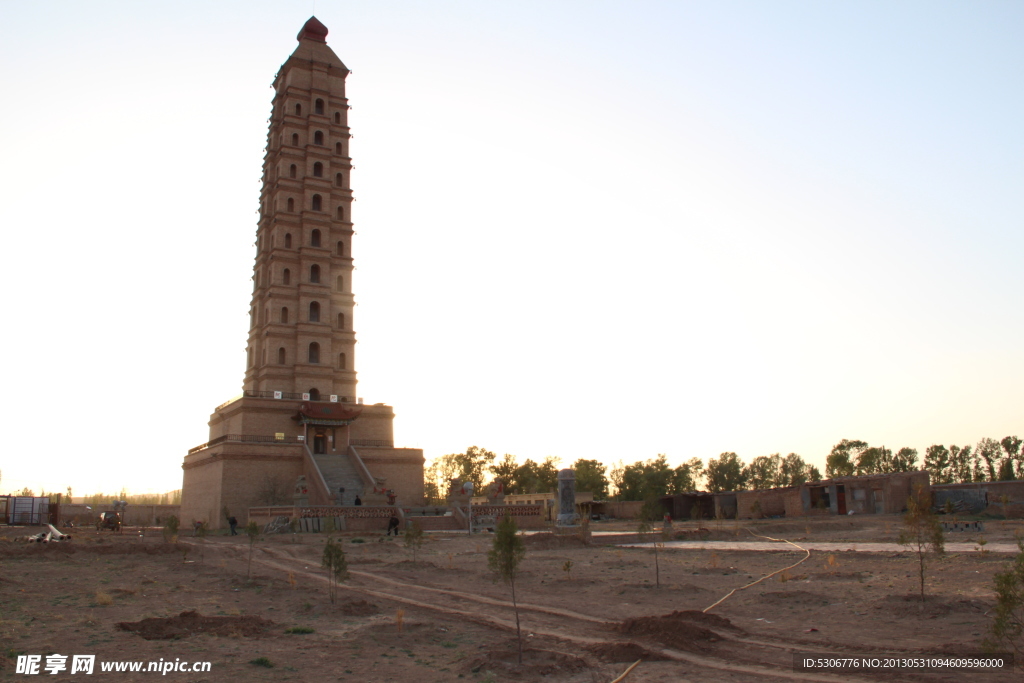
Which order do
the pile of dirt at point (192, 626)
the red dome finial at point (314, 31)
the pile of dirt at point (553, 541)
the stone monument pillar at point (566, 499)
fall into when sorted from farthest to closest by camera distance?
the red dome finial at point (314, 31), the stone monument pillar at point (566, 499), the pile of dirt at point (553, 541), the pile of dirt at point (192, 626)

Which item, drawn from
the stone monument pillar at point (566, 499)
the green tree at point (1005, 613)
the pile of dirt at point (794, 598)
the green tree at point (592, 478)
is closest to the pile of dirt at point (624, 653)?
the green tree at point (1005, 613)

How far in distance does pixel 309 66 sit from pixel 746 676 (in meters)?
63.9

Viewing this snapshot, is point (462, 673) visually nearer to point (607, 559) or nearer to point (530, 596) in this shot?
point (530, 596)

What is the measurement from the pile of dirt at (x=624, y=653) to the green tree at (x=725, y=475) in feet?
279

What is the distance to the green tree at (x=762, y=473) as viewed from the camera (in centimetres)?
9775

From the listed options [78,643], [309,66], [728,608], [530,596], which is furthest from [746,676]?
[309,66]

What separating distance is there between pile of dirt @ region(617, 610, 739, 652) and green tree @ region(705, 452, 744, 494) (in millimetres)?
82842

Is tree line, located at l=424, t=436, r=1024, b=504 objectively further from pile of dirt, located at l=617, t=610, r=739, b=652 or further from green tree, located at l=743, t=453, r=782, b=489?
pile of dirt, located at l=617, t=610, r=739, b=652

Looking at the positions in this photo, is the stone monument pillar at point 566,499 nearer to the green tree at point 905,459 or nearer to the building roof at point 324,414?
the building roof at point 324,414

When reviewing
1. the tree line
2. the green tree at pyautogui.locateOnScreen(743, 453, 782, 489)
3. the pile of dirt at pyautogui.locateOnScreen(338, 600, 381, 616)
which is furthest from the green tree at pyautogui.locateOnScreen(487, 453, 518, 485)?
the pile of dirt at pyautogui.locateOnScreen(338, 600, 381, 616)

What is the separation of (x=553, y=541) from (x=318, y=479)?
2128 centimetres

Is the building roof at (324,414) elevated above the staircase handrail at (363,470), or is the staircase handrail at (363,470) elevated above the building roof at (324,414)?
the building roof at (324,414)

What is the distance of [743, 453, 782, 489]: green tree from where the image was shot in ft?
321

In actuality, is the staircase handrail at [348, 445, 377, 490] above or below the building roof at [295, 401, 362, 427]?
below
